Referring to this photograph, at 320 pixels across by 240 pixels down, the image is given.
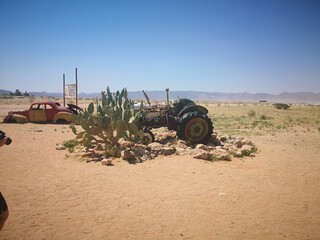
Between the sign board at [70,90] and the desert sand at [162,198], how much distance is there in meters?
10.8

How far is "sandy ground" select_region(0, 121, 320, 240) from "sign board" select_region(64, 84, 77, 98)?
10942 mm

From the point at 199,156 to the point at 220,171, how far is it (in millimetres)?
1142

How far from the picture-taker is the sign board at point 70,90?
1858 cm

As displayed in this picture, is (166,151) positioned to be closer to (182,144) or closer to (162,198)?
(182,144)

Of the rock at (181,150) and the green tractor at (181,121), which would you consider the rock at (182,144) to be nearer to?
the green tractor at (181,121)

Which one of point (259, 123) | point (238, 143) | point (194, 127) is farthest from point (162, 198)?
point (259, 123)

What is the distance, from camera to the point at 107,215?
4.50 metres

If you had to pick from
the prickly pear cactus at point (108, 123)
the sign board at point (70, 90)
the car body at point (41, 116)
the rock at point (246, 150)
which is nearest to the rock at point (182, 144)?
the prickly pear cactus at point (108, 123)

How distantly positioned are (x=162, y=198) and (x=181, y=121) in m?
4.90

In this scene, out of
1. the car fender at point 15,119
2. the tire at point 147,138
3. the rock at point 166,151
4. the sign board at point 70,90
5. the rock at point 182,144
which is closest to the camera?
the rock at point 166,151

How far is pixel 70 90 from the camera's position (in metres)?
19.0

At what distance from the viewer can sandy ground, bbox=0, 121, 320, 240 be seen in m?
4.07

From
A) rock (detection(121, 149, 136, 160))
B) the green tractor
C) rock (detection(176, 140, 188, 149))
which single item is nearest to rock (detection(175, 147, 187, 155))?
rock (detection(176, 140, 188, 149))

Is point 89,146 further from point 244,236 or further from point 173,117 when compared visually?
point 244,236
